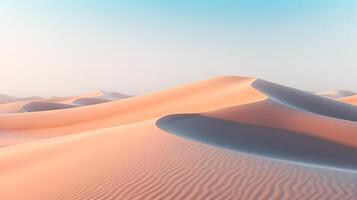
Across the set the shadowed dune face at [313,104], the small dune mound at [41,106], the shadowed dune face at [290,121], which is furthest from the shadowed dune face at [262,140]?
the small dune mound at [41,106]

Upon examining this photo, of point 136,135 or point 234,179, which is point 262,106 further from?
point 234,179

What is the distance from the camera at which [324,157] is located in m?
10.7

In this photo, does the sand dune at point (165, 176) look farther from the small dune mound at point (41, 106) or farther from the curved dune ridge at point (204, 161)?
the small dune mound at point (41, 106)

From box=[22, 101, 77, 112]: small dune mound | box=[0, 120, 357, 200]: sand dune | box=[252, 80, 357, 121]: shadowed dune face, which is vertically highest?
box=[0, 120, 357, 200]: sand dune

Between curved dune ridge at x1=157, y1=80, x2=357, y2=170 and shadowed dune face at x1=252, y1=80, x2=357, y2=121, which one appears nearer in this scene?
curved dune ridge at x1=157, y1=80, x2=357, y2=170

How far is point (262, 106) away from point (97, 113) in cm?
1716

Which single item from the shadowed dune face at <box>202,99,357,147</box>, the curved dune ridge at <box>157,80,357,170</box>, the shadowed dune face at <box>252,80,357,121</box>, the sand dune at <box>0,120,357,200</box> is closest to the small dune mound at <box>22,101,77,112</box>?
the shadowed dune face at <box>252,80,357,121</box>

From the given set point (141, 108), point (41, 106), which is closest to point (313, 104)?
point (141, 108)

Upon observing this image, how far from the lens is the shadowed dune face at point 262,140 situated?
10398 mm

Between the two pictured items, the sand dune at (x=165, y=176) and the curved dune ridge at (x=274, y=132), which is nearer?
the sand dune at (x=165, y=176)

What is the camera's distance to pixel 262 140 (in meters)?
11.8

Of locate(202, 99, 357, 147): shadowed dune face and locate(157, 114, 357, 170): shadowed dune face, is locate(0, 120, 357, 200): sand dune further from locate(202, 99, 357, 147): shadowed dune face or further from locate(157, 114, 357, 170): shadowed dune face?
locate(202, 99, 357, 147): shadowed dune face

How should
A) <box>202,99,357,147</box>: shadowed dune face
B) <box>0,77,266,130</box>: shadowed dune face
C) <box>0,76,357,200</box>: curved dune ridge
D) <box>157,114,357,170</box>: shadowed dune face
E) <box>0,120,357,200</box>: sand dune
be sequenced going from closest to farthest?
<box>0,120,357,200</box>: sand dune
<box>0,76,357,200</box>: curved dune ridge
<box>157,114,357,170</box>: shadowed dune face
<box>202,99,357,147</box>: shadowed dune face
<box>0,77,266,130</box>: shadowed dune face

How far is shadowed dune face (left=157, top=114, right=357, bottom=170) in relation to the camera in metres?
10.4
